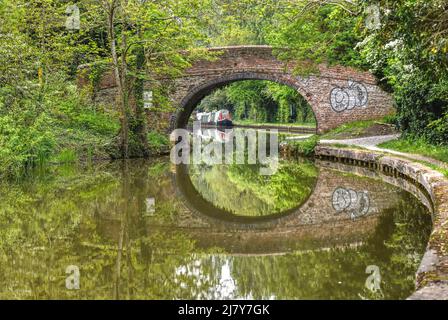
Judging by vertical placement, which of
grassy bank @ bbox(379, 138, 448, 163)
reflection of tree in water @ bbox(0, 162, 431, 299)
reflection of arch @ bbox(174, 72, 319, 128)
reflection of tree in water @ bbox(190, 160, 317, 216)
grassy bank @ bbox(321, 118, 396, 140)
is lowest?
reflection of tree in water @ bbox(0, 162, 431, 299)

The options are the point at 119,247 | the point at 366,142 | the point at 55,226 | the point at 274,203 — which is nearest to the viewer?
the point at 119,247

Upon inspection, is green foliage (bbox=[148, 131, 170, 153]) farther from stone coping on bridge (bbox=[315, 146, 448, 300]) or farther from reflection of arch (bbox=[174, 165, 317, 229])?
reflection of arch (bbox=[174, 165, 317, 229])

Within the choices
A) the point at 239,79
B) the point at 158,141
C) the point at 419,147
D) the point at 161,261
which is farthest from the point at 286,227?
the point at 239,79

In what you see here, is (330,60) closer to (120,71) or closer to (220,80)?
(220,80)

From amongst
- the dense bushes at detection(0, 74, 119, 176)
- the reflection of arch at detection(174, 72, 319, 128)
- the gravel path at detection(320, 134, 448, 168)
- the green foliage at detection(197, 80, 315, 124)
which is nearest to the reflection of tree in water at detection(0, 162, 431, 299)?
the gravel path at detection(320, 134, 448, 168)

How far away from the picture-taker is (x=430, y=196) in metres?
7.95

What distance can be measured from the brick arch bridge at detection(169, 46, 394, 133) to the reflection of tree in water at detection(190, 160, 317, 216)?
583 cm

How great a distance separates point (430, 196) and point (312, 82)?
1255 cm

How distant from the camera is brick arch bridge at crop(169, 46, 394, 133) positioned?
19.5 metres

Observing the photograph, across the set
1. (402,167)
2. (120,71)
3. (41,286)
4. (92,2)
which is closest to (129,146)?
(120,71)

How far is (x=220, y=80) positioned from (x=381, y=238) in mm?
14930

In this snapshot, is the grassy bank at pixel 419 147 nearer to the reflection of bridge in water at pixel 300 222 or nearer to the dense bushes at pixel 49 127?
the reflection of bridge in water at pixel 300 222

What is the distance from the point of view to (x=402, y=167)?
10656 mm

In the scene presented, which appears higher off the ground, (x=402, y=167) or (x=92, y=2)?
(x=92, y=2)
